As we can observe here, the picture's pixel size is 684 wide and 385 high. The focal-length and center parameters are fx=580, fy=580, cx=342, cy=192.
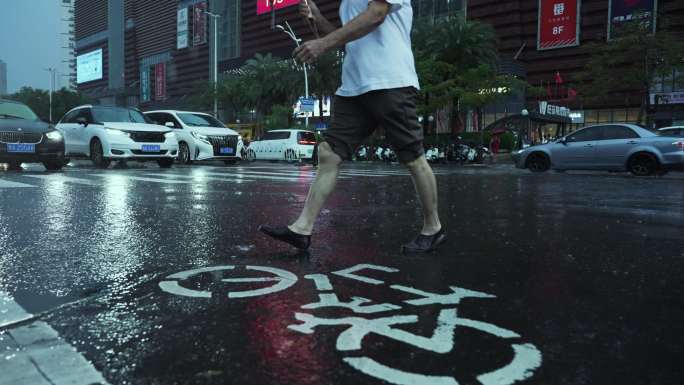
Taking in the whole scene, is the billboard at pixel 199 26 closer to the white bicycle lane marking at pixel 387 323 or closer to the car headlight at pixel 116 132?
the car headlight at pixel 116 132

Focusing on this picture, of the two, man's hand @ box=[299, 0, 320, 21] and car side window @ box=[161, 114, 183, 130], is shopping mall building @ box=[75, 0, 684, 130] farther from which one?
man's hand @ box=[299, 0, 320, 21]

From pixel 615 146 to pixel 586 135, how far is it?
87 centimetres

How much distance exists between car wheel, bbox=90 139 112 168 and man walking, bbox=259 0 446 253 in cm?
1157

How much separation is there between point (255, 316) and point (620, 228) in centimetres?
336

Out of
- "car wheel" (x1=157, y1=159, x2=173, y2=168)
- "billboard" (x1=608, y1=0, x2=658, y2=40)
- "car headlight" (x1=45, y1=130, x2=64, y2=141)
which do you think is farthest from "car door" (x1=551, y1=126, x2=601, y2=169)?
"billboard" (x1=608, y1=0, x2=658, y2=40)

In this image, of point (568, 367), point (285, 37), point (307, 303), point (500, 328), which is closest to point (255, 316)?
point (307, 303)

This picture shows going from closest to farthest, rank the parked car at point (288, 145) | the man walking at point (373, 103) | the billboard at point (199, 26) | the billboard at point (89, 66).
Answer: the man walking at point (373, 103) < the parked car at point (288, 145) < the billboard at point (199, 26) < the billboard at point (89, 66)

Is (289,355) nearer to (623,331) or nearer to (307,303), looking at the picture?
(307,303)

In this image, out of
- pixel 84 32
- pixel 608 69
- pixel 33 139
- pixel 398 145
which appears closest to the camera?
pixel 398 145

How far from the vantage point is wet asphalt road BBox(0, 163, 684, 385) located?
5.23ft

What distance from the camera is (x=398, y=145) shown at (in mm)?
3432

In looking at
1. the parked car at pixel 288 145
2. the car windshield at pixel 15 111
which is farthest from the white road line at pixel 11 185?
the parked car at pixel 288 145

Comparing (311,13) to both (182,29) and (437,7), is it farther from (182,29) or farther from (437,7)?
(182,29)

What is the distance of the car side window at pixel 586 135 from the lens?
14.6 meters
